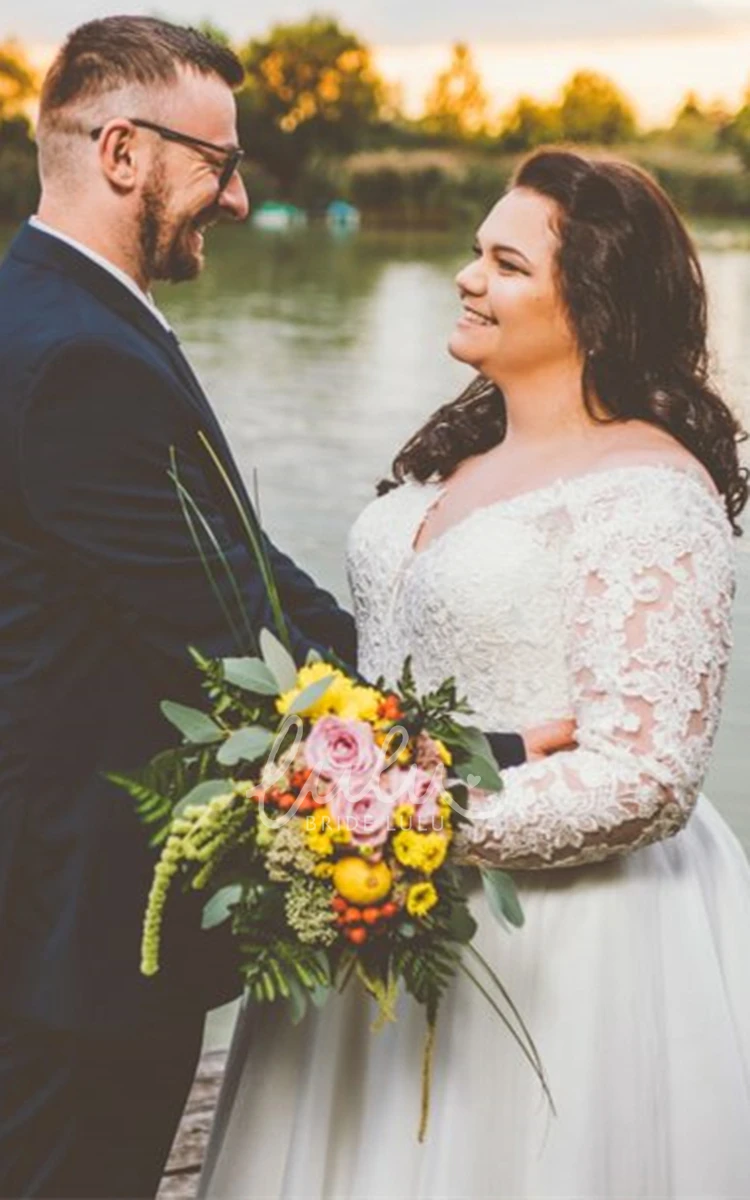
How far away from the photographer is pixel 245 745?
2033 millimetres

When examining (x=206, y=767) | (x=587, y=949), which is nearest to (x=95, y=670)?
(x=206, y=767)

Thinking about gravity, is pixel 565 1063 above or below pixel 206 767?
below

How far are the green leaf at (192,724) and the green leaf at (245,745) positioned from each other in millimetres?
26

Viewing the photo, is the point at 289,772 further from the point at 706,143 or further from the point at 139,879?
the point at 706,143

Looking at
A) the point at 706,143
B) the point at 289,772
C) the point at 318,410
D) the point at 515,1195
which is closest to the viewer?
the point at 289,772

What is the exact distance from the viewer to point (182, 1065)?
8.24 ft

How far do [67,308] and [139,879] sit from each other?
29.3 inches

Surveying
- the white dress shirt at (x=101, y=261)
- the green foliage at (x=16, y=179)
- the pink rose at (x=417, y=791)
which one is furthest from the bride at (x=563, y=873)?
the green foliage at (x=16, y=179)

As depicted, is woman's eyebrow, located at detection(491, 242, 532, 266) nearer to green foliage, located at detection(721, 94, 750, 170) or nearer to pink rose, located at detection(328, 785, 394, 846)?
pink rose, located at detection(328, 785, 394, 846)

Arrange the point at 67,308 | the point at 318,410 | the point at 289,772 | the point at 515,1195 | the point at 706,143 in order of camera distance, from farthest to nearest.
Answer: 1. the point at 706,143
2. the point at 318,410
3. the point at 515,1195
4. the point at 67,308
5. the point at 289,772

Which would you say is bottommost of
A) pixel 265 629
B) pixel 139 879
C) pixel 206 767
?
pixel 139 879

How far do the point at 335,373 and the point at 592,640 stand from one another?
21.1 meters

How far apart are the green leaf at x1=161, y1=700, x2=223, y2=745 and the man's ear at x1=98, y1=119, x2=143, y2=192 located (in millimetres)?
735

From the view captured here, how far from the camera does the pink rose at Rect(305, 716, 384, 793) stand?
2.00m
